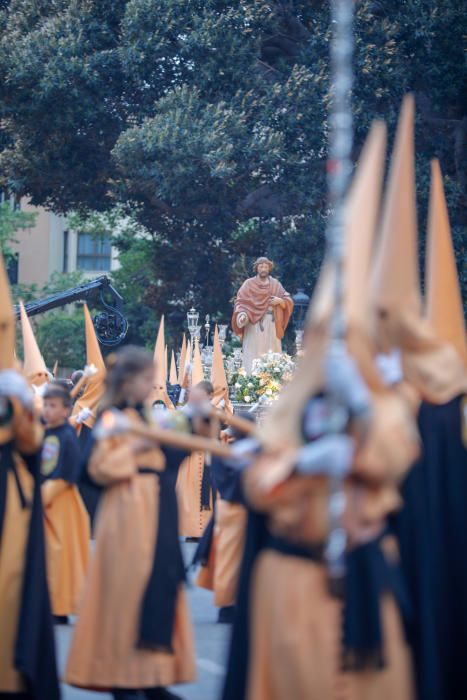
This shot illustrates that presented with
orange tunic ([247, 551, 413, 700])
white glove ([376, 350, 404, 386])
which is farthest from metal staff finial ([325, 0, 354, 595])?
white glove ([376, 350, 404, 386])

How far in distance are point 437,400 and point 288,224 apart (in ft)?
83.8

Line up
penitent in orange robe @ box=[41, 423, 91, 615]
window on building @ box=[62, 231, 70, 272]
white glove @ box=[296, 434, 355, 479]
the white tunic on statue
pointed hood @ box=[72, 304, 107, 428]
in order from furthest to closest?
window on building @ box=[62, 231, 70, 272]
the white tunic on statue
pointed hood @ box=[72, 304, 107, 428]
penitent in orange robe @ box=[41, 423, 91, 615]
white glove @ box=[296, 434, 355, 479]

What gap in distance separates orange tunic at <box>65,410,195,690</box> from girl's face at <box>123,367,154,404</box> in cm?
24

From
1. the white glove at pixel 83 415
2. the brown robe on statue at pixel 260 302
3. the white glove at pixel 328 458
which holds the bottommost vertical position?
the white glove at pixel 328 458


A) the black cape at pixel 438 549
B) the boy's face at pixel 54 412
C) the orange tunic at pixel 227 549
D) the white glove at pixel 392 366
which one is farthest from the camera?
the orange tunic at pixel 227 549

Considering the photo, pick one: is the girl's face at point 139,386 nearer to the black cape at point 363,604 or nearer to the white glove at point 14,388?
the white glove at point 14,388

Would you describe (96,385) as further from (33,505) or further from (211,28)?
(211,28)

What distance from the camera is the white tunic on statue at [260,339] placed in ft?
73.2

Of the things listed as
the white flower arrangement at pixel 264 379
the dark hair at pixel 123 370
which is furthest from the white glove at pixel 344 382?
the white flower arrangement at pixel 264 379

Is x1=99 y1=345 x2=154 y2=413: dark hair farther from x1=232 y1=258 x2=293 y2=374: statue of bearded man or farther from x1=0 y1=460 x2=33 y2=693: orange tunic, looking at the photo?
x1=232 y1=258 x2=293 y2=374: statue of bearded man

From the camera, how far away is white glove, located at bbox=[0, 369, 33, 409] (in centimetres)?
617

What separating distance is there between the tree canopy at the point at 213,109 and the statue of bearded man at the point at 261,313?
24.9 feet

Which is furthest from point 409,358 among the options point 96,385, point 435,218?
point 96,385

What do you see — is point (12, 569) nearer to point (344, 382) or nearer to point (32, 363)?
point (344, 382)
